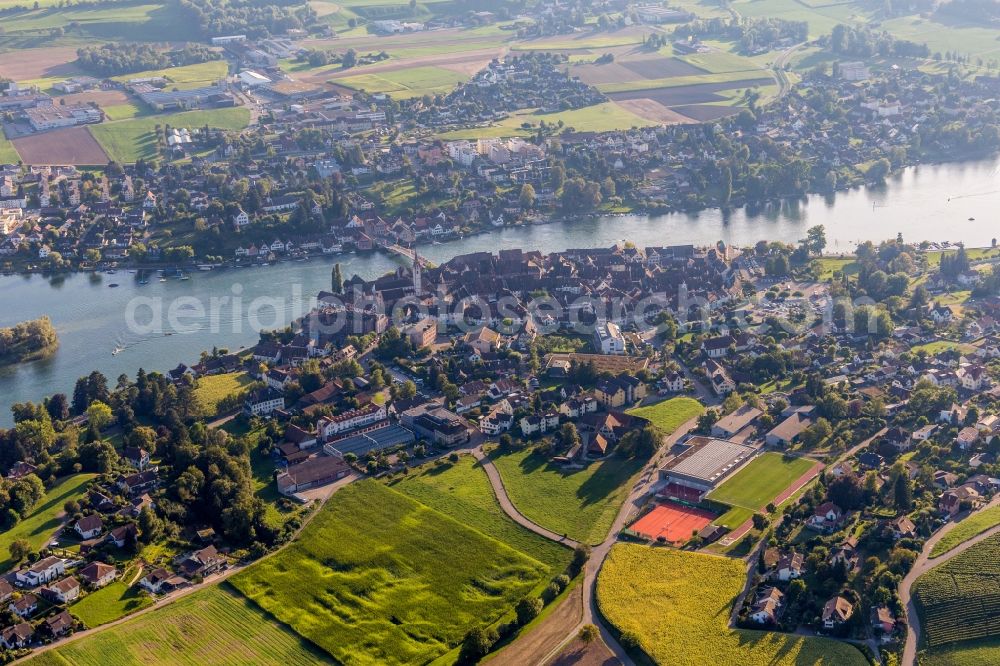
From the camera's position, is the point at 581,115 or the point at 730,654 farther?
the point at 581,115

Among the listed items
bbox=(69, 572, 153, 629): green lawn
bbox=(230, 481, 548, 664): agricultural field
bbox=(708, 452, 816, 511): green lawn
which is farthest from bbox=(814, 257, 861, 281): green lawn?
bbox=(69, 572, 153, 629): green lawn

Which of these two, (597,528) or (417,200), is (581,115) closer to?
(417,200)

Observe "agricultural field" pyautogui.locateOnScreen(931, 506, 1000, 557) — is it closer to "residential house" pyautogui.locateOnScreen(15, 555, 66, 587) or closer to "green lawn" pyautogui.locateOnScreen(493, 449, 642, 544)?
"green lawn" pyautogui.locateOnScreen(493, 449, 642, 544)

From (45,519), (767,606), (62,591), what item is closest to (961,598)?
(767,606)

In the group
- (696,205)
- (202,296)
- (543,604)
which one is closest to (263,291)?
(202,296)

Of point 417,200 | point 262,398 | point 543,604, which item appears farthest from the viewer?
point 417,200

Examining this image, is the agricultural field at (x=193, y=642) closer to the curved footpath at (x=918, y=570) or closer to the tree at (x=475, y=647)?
the tree at (x=475, y=647)

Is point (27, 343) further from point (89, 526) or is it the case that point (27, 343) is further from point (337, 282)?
point (89, 526)
